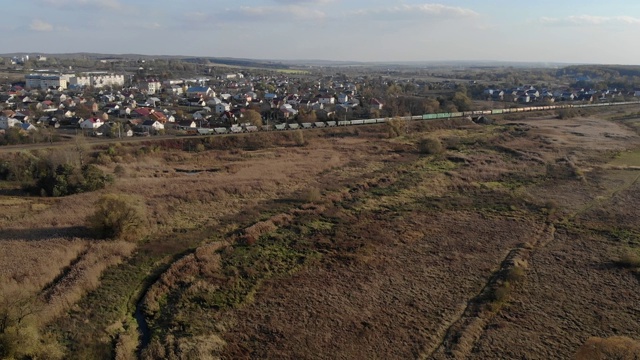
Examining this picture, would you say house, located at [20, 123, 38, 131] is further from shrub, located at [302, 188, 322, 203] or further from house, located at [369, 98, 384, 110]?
house, located at [369, 98, 384, 110]

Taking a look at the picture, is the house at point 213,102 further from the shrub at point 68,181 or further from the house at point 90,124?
the shrub at point 68,181

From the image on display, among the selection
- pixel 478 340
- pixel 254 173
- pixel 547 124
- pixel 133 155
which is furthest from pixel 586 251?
pixel 547 124

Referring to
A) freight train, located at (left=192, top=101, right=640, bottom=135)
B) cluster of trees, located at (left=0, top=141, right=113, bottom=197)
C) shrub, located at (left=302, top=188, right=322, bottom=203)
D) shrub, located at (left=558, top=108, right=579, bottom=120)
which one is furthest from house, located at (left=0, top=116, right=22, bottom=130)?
shrub, located at (left=558, top=108, right=579, bottom=120)

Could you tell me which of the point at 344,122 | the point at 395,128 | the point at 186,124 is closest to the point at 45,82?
the point at 186,124

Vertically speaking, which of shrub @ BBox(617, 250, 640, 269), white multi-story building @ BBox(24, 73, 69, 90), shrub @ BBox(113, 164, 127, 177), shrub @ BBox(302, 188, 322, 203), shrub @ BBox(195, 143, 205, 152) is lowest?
shrub @ BBox(617, 250, 640, 269)

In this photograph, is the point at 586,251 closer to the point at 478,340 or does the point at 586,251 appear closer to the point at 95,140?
the point at 478,340

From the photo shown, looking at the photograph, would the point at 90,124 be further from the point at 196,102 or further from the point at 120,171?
the point at 196,102

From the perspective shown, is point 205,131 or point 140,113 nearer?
point 205,131
